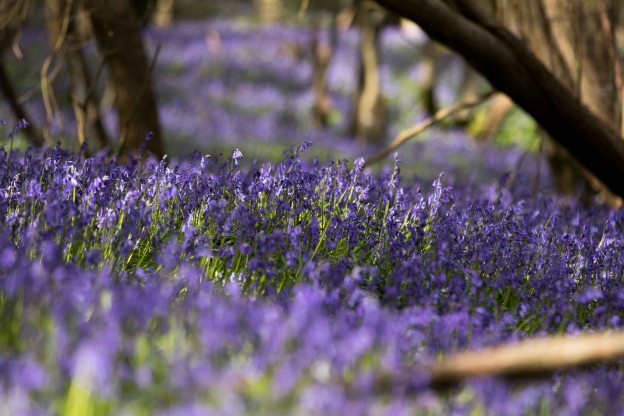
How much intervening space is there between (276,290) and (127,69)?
3.76 metres

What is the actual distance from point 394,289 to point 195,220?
3.81 ft

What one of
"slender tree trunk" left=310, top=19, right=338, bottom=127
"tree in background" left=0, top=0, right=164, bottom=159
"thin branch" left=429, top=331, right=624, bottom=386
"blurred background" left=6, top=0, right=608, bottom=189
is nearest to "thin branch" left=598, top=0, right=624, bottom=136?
"blurred background" left=6, top=0, right=608, bottom=189

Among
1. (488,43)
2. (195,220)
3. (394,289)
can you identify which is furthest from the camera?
(488,43)

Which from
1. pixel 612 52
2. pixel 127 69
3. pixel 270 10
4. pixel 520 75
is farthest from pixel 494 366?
pixel 270 10

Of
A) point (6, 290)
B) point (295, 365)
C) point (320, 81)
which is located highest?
point (295, 365)

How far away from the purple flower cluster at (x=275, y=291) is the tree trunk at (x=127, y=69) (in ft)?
5.85

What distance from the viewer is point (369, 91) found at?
39.5 feet

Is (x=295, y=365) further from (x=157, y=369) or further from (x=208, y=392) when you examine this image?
(x=157, y=369)

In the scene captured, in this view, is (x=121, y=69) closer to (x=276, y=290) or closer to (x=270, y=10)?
(x=276, y=290)

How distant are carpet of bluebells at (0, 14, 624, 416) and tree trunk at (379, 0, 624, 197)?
38 cm

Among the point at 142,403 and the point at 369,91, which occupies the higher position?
the point at 142,403

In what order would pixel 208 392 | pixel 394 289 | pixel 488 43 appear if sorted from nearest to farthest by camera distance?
pixel 208 392 → pixel 394 289 → pixel 488 43

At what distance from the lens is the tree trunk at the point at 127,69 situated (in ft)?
21.3

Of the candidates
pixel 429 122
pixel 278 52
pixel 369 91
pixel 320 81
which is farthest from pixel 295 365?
pixel 278 52
